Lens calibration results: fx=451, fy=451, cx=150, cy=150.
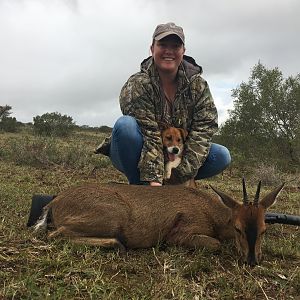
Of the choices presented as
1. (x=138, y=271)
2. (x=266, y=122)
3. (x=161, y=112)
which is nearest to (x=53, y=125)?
(x=266, y=122)

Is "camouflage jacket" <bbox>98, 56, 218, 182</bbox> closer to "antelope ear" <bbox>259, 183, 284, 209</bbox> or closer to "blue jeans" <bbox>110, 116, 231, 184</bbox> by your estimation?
"blue jeans" <bbox>110, 116, 231, 184</bbox>

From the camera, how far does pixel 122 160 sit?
6.18 m

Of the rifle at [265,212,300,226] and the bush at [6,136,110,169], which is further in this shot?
the bush at [6,136,110,169]

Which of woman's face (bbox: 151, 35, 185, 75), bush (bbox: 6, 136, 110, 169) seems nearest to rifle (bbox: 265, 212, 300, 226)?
woman's face (bbox: 151, 35, 185, 75)

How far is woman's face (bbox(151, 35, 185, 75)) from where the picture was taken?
584 cm

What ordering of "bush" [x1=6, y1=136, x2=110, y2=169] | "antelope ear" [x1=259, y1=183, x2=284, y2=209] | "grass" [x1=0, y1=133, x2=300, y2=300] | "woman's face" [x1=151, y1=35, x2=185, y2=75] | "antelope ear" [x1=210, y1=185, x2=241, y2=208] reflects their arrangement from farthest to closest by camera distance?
"bush" [x1=6, y1=136, x2=110, y2=169] → "woman's face" [x1=151, y1=35, x2=185, y2=75] → "antelope ear" [x1=210, y1=185, x2=241, y2=208] → "antelope ear" [x1=259, y1=183, x2=284, y2=209] → "grass" [x1=0, y1=133, x2=300, y2=300]

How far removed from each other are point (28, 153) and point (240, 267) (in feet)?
30.2

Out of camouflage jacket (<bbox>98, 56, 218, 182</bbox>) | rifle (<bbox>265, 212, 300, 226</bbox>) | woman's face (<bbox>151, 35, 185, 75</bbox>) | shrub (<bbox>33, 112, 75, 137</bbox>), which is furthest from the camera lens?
shrub (<bbox>33, 112, 75, 137</bbox>)

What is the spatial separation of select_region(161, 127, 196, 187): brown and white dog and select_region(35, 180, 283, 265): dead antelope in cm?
109

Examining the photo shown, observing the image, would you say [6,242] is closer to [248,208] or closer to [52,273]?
[52,273]

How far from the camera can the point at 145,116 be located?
605cm

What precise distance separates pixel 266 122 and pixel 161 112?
13469 millimetres

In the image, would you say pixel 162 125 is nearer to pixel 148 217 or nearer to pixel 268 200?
pixel 148 217

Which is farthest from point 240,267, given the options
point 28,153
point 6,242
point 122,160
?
point 28,153
